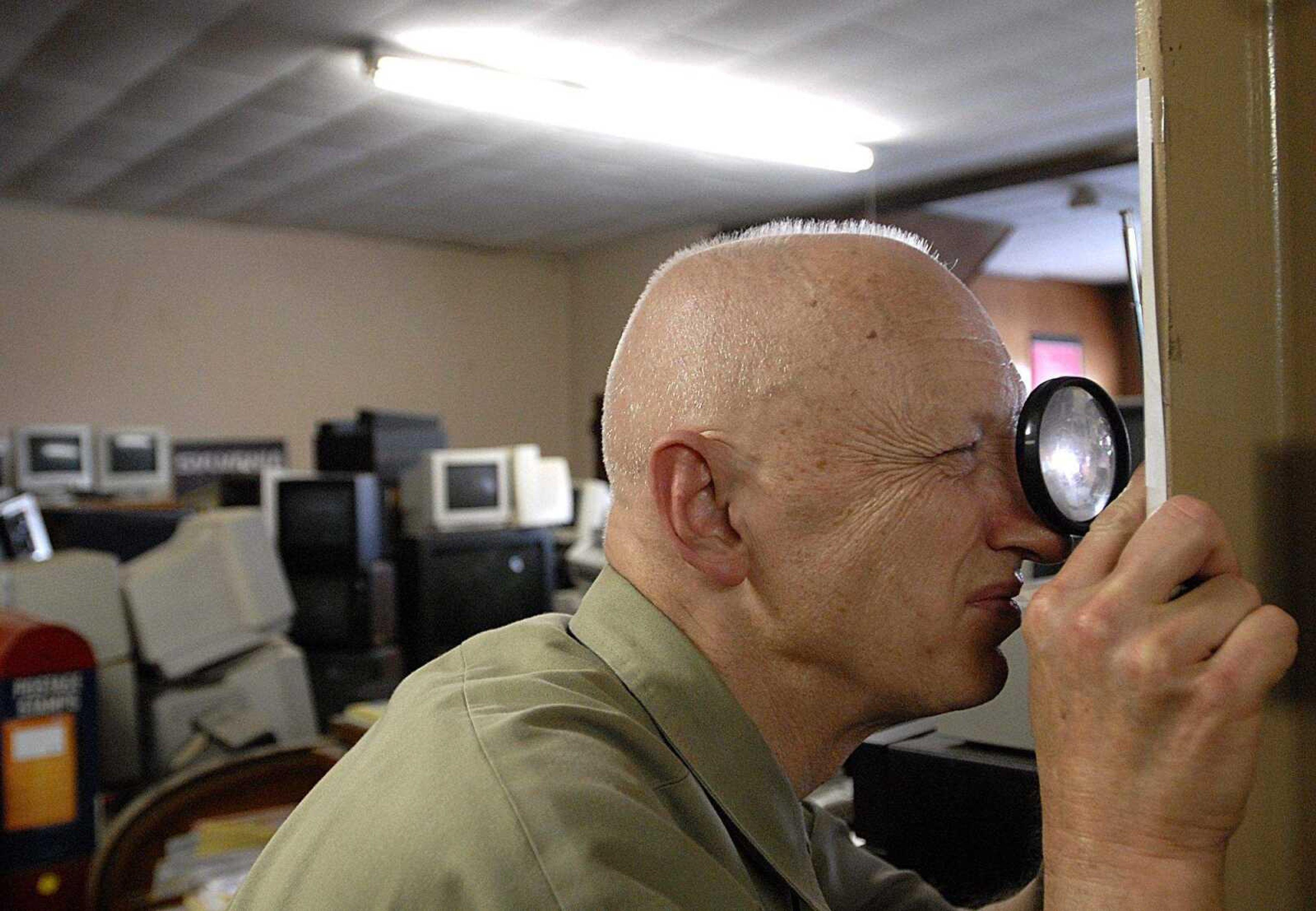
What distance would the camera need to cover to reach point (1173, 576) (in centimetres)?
58

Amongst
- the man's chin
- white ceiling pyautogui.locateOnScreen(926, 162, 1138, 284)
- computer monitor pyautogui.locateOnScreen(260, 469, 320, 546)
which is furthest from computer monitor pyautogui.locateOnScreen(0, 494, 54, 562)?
white ceiling pyautogui.locateOnScreen(926, 162, 1138, 284)

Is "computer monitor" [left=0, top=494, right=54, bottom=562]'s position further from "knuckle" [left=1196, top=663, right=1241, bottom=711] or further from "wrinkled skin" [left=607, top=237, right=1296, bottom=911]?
"knuckle" [left=1196, top=663, right=1241, bottom=711]

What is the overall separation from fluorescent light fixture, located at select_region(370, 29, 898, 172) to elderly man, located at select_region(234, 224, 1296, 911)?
12.9ft

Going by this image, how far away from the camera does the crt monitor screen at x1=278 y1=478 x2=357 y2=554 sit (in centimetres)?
515

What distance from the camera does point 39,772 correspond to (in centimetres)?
272

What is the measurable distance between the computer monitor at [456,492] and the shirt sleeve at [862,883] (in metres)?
4.50

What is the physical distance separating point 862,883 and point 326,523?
177 inches

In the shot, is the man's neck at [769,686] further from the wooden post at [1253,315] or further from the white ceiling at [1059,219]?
the white ceiling at [1059,219]

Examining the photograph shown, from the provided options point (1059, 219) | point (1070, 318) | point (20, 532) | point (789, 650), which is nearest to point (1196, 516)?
point (789, 650)

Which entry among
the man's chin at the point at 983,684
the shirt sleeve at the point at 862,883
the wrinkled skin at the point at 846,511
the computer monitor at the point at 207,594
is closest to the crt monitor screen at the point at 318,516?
the computer monitor at the point at 207,594

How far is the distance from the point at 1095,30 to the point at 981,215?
3.39 m

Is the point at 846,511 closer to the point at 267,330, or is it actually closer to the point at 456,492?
the point at 456,492

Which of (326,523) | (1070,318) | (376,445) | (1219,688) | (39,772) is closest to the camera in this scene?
(1219,688)

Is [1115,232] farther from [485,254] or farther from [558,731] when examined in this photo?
[558,731]
